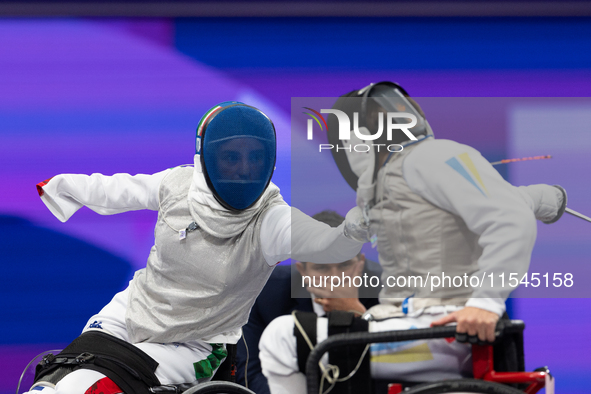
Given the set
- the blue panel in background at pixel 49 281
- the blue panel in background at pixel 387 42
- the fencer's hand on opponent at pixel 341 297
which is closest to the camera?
the fencer's hand on opponent at pixel 341 297

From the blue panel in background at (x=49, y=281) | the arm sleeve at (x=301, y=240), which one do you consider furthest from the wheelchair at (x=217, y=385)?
the blue panel in background at (x=49, y=281)

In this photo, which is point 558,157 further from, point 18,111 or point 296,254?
point 18,111

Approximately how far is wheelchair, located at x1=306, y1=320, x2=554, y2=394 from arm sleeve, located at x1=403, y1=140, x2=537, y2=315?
96mm

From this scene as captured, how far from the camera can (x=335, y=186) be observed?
5.01 ft

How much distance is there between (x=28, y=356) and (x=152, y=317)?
132 cm

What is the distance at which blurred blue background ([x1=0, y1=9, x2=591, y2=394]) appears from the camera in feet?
8.88

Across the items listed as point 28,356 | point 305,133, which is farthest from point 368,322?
point 28,356

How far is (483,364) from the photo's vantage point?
52.2 inches

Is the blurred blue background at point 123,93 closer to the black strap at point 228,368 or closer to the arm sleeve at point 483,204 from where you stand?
the black strap at point 228,368

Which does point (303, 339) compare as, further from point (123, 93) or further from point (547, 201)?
point (123, 93)

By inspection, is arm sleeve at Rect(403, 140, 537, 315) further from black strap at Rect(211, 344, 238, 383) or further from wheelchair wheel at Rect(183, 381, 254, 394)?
black strap at Rect(211, 344, 238, 383)

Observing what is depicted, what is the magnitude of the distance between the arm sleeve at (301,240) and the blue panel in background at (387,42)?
46.8 inches

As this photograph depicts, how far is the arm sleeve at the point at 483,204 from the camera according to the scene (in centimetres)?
129

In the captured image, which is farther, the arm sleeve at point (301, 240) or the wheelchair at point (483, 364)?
the arm sleeve at point (301, 240)
